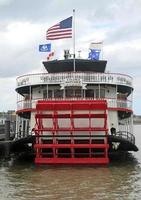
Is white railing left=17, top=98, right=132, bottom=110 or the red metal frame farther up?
white railing left=17, top=98, right=132, bottom=110

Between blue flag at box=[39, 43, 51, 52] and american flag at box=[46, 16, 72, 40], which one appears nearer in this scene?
american flag at box=[46, 16, 72, 40]

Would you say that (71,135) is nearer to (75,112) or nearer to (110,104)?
(75,112)

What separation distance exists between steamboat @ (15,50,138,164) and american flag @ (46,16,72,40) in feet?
4.03

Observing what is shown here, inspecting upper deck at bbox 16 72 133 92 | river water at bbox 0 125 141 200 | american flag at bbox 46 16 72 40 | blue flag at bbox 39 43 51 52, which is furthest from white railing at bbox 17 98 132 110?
american flag at bbox 46 16 72 40

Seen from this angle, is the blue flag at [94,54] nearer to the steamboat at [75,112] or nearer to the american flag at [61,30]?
the steamboat at [75,112]

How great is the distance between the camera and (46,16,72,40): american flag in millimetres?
23844

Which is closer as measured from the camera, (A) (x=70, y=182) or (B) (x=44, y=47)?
(A) (x=70, y=182)

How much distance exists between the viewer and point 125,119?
25578mm

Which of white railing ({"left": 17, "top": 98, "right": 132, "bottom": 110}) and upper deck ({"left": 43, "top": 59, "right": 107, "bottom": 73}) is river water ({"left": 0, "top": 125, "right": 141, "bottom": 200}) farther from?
upper deck ({"left": 43, "top": 59, "right": 107, "bottom": 73})

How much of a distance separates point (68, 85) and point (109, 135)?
10.6 ft

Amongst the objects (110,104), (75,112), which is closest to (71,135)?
(75,112)

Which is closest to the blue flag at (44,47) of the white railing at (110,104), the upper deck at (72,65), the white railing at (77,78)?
the upper deck at (72,65)

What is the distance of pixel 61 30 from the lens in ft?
78.5

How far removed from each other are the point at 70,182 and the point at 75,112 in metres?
5.55
